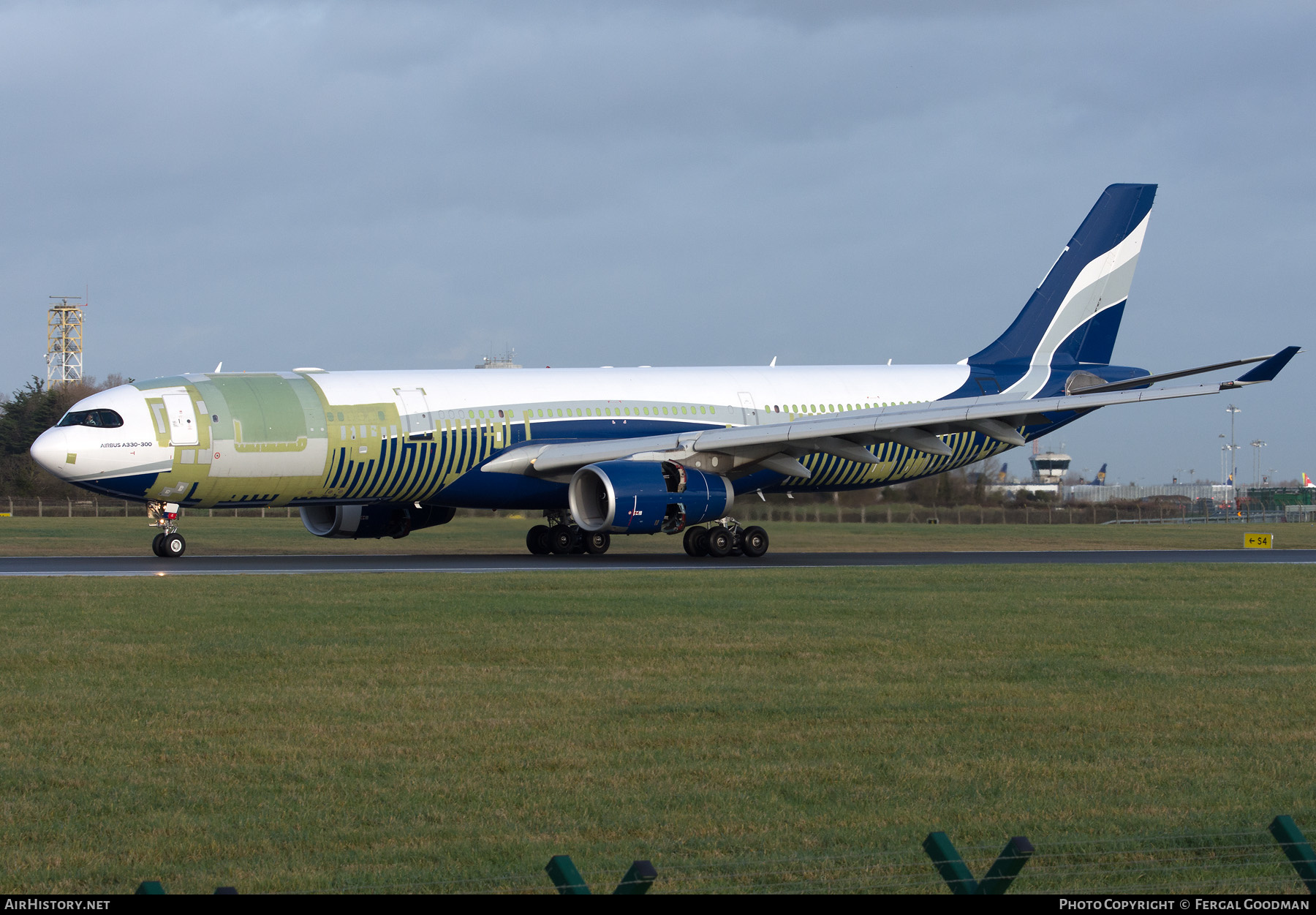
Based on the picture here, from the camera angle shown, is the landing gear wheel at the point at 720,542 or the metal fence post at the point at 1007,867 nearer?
the metal fence post at the point at 1007,867

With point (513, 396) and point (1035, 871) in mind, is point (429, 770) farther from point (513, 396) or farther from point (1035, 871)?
point (513, 396)

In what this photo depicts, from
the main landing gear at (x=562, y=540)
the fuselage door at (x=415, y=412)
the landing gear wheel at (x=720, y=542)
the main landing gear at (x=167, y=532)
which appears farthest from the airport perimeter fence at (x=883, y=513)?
the fuselage door at (x=415, y=412)

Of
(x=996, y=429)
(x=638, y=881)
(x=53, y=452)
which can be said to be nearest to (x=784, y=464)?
(x=996, y=429)

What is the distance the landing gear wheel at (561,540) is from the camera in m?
29.9

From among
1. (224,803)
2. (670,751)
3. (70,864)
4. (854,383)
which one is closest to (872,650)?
(670,751)

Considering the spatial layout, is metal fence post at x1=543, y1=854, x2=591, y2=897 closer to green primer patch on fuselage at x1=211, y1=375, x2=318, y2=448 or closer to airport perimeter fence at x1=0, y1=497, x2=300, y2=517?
green primer patch on fuselage at x1=211, y1=375, x2=318, y2=448

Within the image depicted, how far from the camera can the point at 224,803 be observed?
763 centimetres

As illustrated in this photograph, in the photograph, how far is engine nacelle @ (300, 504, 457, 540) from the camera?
29531 mm

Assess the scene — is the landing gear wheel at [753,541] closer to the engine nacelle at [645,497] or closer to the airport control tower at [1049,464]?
the engine nacelle at [645,497]

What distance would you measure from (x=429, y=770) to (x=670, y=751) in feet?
4.96

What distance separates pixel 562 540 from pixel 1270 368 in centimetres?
1418

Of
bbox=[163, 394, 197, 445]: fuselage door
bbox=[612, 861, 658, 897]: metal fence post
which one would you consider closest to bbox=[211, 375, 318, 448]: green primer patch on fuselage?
bbox=[163, 394, 197, 445]: fuselage door

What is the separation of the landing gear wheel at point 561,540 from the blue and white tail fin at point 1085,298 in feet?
34.4

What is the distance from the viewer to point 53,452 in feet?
83.4
